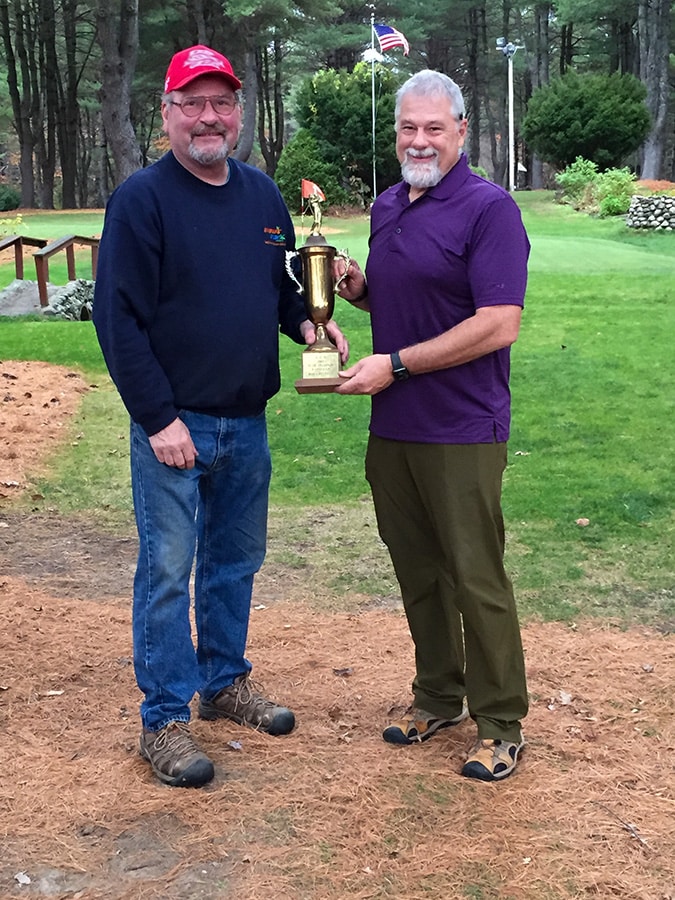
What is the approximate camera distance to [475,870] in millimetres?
2885

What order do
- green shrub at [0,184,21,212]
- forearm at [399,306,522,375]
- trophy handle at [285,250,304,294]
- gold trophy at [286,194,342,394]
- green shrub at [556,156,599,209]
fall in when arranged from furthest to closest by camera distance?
green shrub at [0,184,21,212] → green shrub at [556,156,599,209] → trophy handle at [285,250,304,294] → gold trophy at [286,194,342,394] → forearm at [399,306,522,375]

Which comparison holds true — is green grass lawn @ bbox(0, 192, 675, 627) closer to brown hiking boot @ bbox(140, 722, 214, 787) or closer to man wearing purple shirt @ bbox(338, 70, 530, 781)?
man wearing purple shirt @ bbox(338, 70, 530, 781)

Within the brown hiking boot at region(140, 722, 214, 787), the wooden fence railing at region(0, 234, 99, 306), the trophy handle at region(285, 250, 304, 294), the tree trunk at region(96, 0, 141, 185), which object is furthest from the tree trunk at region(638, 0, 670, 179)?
the brown hiking boot at region(140, 722, 214, 787)

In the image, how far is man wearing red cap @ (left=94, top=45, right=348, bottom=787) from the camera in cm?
315

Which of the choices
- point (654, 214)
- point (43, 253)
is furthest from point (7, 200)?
point (43, 253)

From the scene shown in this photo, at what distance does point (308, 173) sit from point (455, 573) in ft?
85.9

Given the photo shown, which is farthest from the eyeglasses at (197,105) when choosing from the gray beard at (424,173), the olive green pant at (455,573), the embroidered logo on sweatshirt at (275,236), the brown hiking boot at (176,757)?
the brown hiking boot at (176,757)

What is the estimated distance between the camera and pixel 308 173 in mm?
28172

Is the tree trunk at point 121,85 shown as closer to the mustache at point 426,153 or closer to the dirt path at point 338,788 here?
the dirt path at point 338,788

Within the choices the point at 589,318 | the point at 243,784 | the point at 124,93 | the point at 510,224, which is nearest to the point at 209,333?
the point at 510,224

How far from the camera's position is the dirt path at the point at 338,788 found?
2859 millimetres

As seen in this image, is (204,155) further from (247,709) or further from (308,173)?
(308,173)

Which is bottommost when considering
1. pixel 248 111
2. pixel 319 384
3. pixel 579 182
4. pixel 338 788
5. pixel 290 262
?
pixel 338 788

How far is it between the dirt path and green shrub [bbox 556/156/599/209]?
25.4 m
